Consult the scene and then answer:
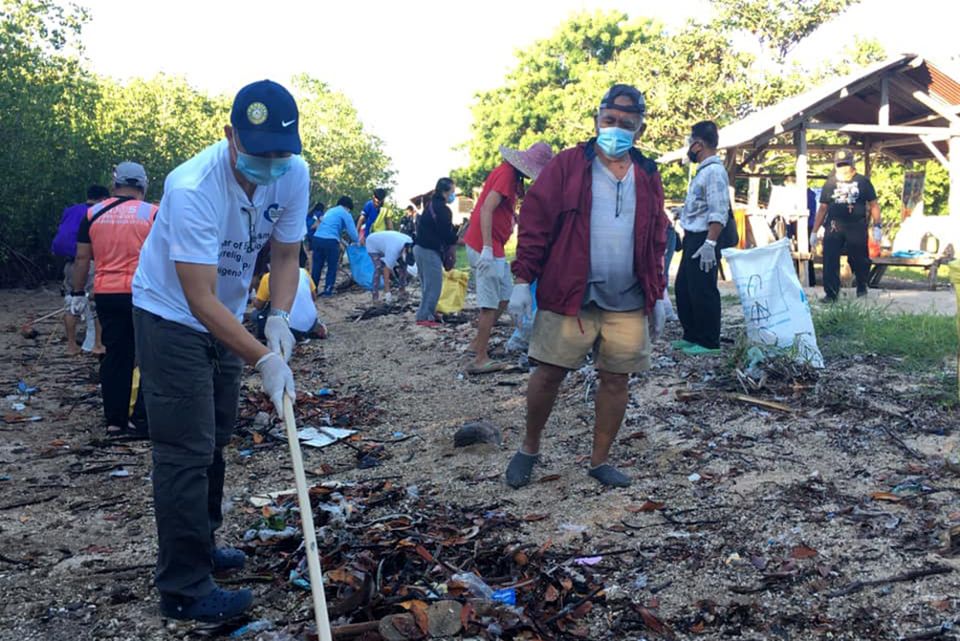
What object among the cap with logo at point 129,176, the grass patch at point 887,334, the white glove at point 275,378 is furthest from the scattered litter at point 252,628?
the grass patch at point 887,334

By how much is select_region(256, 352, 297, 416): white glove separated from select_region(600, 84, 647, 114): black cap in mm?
2092

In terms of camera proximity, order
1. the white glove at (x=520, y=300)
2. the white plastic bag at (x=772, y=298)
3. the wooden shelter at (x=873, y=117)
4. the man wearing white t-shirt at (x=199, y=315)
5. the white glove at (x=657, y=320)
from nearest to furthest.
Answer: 1. the man wearing white t-shirt at (x=199, y=315)
2. the white glove at (x=520, y=300)
3. the white glove at (x=657, y=320)
4. the white plastic bag at (x=772, y=298)
5. the wooden shelter at (x=873, y=117)

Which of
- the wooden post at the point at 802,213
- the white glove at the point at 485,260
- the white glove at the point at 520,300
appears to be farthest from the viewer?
the wooden post at the point at 802,213

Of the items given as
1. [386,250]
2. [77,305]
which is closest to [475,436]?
[77,305]

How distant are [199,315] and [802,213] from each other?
39.0ft

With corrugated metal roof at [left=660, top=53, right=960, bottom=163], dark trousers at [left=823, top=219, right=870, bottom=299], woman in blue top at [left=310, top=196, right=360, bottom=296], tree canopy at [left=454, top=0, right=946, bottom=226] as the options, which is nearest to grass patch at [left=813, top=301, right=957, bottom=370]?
dark trousers at [left=823, top=219, right=870, bottom=299]

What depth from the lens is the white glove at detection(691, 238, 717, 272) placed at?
6.51 m

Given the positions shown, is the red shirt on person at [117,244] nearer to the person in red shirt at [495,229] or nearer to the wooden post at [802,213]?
the person in red shirt at [495,229]

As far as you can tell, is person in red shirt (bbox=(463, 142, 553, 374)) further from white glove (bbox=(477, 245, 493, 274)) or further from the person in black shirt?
the person in black shirt

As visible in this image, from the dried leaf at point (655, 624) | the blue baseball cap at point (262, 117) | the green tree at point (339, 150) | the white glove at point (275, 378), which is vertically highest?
the green tree at point (339, 150)

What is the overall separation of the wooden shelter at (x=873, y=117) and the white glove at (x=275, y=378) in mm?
11067

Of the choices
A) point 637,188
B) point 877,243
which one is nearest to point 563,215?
point 637,188

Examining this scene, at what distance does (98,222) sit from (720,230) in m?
4.43

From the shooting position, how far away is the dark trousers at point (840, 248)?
955 centimetres
